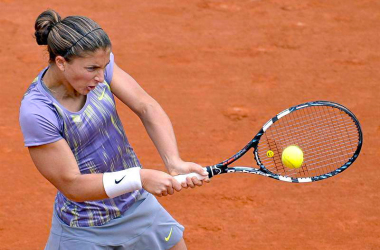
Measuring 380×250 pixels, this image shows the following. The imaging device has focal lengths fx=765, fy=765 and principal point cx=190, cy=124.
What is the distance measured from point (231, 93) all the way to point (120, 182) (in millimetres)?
3818

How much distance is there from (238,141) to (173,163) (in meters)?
2.73

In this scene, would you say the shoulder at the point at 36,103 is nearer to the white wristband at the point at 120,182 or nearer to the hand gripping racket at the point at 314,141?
the white wristband at the point at 120,182

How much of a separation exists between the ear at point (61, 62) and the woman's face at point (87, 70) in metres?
0.01

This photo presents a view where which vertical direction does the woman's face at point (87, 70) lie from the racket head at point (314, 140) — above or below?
above

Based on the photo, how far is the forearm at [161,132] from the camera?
148 inches

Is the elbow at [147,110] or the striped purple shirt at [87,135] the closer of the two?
the striped purple shirt at [87,135]

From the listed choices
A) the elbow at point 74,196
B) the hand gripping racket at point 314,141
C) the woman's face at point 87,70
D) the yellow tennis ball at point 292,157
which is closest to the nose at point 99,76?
the woman's face at point 87,70

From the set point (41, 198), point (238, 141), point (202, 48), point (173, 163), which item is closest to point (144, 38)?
point (202, 48)

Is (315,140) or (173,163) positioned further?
(315,140)

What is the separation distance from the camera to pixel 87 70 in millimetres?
3258

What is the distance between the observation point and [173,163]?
12.3 feet

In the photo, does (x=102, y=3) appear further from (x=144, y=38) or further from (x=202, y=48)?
(x=202, y=48)

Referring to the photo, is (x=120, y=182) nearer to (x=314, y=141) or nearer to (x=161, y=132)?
(x=161, y=132)

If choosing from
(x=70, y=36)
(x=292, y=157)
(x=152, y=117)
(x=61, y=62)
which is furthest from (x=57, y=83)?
(x=292, y=157)
